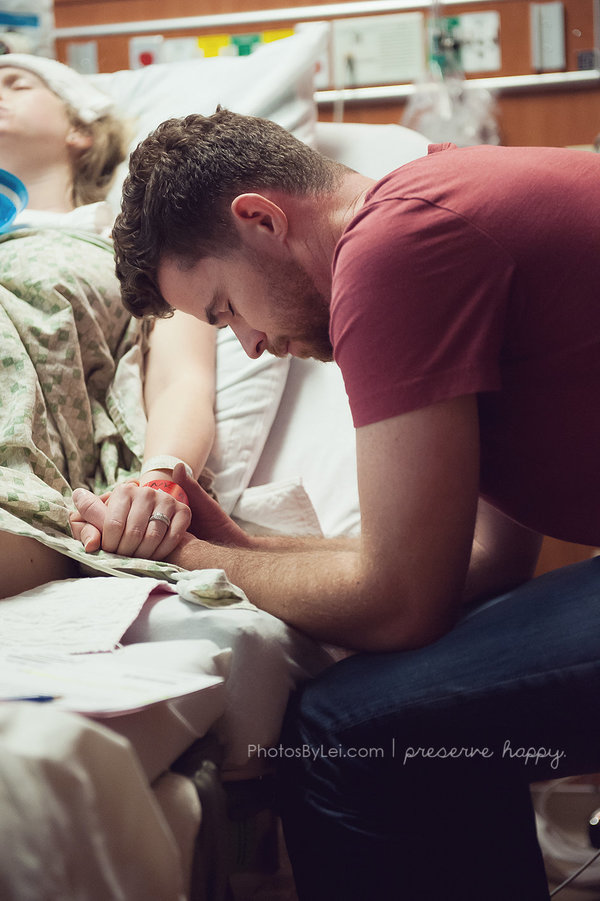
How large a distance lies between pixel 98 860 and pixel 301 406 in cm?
119

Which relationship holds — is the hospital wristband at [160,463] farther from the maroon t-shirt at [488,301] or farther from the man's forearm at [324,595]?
the maroon t-shirt at [488,301]

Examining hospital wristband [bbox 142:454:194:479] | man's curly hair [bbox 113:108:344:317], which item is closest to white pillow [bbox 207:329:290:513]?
hospital wristband [bbox 142:454:194:479]

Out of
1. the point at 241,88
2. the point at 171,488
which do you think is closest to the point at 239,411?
the point at 171,488

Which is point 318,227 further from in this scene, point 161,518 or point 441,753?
point 441,753

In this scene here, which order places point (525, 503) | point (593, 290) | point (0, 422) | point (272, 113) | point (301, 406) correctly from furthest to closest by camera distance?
point (272, 113)
point (301, 406)
point (0, 422)
point (525, 503)
point (593, 290)

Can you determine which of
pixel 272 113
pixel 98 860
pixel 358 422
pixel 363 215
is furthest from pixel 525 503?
pixel 272 113

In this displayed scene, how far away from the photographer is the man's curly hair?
1037mm

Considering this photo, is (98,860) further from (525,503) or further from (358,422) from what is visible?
(525,503)

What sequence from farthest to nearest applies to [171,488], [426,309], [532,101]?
[532,101] < [171,488] < [426,309]

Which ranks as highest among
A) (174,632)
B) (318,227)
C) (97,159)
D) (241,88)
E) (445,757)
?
(241,88)

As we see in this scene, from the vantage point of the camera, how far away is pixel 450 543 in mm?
851

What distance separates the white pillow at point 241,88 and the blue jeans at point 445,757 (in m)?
1.29

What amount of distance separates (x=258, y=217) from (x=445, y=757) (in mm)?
627

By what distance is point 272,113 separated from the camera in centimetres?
184
